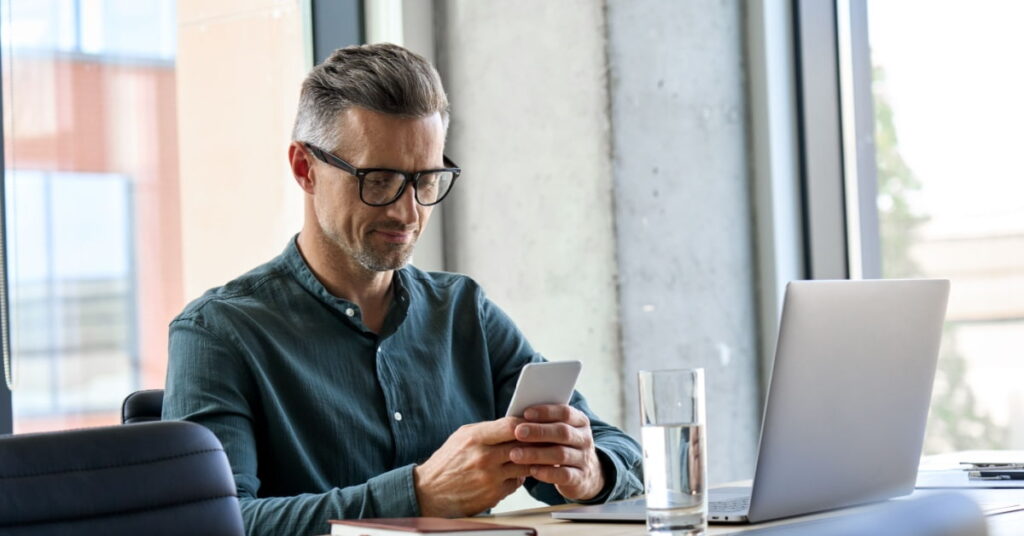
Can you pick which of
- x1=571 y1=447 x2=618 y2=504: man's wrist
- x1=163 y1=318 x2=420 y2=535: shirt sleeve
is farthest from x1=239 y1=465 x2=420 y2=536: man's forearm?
x1=571 y1=447 x2=618 y2=504: man's wrist

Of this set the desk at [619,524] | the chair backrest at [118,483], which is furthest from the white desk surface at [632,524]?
the chair backrest at [118,483]

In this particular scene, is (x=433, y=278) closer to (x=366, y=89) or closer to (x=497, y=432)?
(x=366, y=89)

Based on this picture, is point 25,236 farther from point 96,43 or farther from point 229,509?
point 229,509

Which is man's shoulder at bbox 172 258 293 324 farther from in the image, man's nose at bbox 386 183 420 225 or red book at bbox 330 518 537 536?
red book at bbox 330 518 537 536

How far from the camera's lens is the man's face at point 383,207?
6.43 ft

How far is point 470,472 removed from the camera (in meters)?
1.49

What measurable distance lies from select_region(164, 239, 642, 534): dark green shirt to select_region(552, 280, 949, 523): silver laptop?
1.21 ft

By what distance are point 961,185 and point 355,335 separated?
1901 millimetres

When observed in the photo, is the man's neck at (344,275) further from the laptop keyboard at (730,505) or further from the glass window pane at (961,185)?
the glass window pane at (961,185)

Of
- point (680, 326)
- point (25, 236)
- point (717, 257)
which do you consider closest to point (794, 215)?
point (717, 257)

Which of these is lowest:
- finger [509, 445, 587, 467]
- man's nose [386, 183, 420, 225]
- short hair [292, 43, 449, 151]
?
finger [509, 445, 587, 467]

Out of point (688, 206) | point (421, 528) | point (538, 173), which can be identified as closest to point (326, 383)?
point (421, 528)

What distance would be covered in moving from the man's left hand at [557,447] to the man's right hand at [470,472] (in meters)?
0.01

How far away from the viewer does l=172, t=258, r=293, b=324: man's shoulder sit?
187 cm
